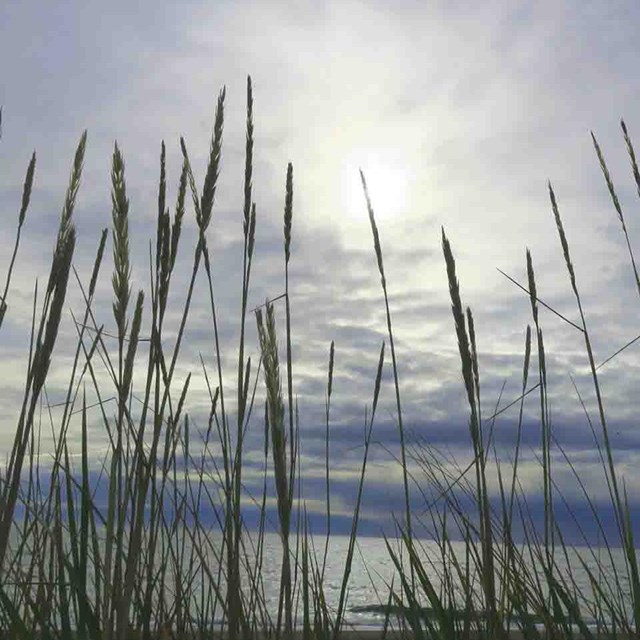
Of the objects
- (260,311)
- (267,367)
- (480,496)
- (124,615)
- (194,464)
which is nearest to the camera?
(124,615)

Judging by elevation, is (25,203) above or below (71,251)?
above

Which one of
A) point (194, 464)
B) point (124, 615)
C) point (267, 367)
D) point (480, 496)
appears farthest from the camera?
point (194, 464)

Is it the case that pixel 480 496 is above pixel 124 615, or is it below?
above

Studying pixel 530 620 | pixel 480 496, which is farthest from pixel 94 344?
pixel 530 620

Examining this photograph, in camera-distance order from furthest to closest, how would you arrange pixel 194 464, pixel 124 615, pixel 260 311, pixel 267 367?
pixel 194 464 → pixel 260 311 → pixel 267 367 → pixel 124 615

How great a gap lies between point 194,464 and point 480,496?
1.06m

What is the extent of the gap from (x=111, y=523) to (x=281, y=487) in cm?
32

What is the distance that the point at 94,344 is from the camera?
1730mm

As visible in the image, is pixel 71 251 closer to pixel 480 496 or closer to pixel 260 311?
pixel 260 311

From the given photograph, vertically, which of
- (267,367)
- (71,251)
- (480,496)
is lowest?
(480,496)

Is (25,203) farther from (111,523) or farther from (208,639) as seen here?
(208,639)

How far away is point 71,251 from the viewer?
1217 millimetres

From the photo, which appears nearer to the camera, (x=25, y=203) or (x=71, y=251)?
(x=71, y=251)

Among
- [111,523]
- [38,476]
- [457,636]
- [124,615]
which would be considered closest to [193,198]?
[111,523]
